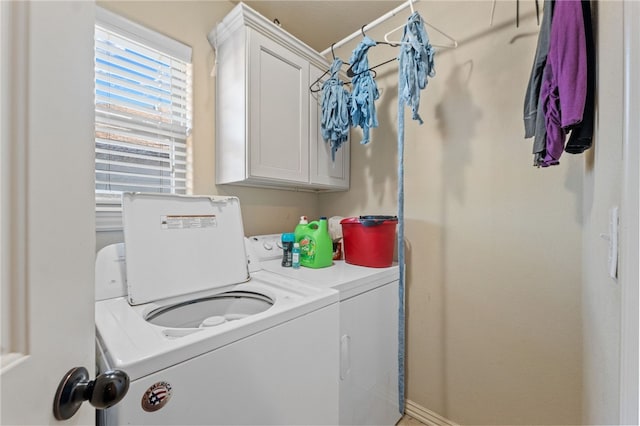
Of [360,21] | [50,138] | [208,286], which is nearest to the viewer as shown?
[50,138]

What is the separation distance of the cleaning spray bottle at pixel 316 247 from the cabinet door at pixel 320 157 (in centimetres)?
43

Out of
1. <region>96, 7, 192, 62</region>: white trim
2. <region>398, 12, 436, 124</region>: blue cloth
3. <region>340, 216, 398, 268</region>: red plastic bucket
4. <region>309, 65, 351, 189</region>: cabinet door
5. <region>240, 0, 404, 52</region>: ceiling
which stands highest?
<region>240, 0, 404, 52</region>: ceiling

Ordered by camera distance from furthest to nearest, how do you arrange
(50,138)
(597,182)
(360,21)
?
(360,21) < (597,182) < (50,138)

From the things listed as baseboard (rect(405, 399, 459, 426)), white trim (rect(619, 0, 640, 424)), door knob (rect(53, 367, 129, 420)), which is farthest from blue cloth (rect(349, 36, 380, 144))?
baseboard (rect(405, 399, 459, 426))

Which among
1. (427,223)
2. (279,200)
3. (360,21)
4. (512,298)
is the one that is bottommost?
(512,298)

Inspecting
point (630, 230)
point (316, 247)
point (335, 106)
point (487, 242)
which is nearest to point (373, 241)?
point (316, 247)

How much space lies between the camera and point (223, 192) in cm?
183

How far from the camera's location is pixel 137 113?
1526 mm

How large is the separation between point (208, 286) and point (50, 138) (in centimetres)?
105

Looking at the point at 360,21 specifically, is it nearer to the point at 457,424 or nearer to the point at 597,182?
the point at 597,182

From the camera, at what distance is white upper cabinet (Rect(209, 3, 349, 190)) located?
1.56 metres

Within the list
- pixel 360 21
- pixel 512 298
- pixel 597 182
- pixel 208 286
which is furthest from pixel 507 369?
pixel 360 21

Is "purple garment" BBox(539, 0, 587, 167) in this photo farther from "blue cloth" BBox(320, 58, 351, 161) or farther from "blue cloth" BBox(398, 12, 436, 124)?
Result: "blue cloth" BBox(320, 58, 351, 161)

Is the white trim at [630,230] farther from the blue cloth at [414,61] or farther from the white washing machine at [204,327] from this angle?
the blue cloth at [414,61]
